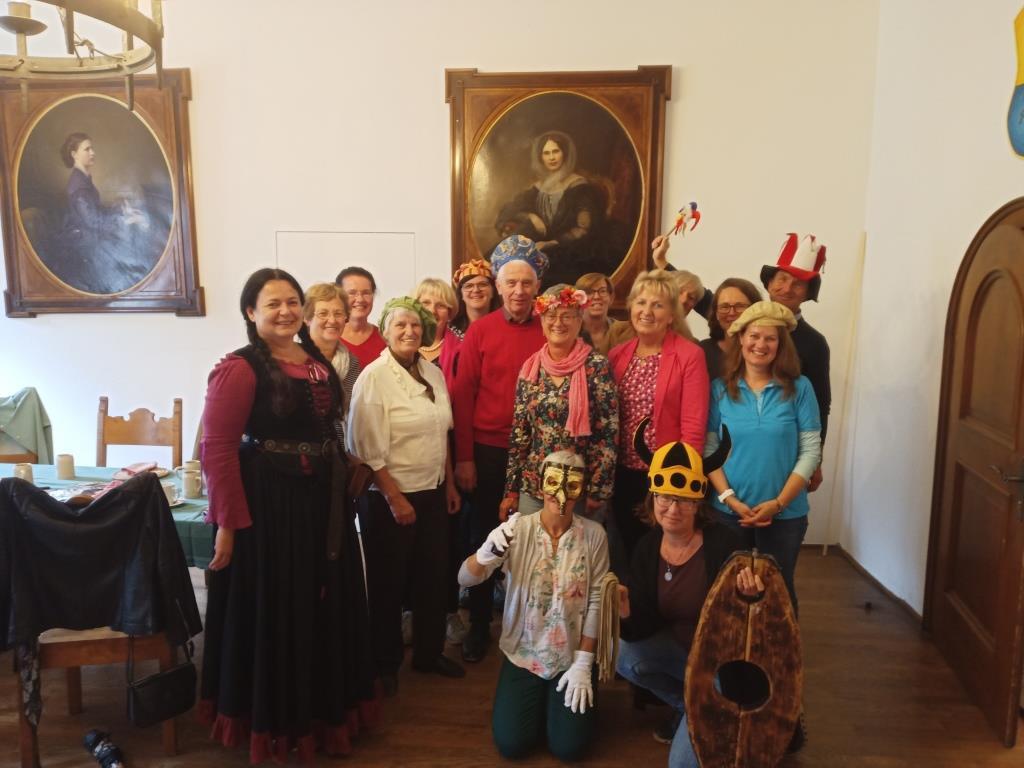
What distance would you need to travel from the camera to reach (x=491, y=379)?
8.34 feet

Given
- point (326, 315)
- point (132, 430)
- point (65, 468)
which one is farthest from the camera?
point (132, 430)

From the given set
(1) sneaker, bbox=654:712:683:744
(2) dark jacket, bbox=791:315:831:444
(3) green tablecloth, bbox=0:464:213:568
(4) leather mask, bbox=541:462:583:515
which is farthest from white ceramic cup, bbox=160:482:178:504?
(2) dark jacket, bbox=791:315:831:444

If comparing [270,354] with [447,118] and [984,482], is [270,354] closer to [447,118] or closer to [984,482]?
[447,118]

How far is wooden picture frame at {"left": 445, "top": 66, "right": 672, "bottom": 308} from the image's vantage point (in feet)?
12.1

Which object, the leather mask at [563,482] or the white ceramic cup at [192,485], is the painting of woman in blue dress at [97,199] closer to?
the white ceramic cup at [192,485]

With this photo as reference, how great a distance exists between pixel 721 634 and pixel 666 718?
2.49 feet

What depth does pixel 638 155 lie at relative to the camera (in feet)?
12.2

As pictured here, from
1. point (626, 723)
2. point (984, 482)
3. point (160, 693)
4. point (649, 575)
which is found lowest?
point (626, 723)

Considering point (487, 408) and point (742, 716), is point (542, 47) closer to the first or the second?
point (487, 408)

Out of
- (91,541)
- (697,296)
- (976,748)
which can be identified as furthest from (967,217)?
(91,541)

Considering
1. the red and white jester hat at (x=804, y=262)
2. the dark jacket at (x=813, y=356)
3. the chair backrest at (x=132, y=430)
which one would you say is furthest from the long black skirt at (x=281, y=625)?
the red and white jester hat at (x=804, y=262)

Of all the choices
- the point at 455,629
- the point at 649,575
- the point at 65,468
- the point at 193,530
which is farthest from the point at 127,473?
the point at 649,575

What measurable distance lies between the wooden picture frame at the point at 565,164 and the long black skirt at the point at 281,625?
2.25 m

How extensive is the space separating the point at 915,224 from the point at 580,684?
2631 millimetres
